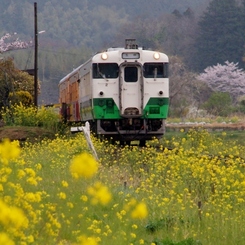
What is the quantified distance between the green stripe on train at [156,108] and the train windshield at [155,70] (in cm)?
59

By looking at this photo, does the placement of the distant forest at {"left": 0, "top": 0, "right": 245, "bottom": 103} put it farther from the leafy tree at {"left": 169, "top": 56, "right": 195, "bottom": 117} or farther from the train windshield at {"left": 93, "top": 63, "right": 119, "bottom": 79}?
the train windshield at {"left": 93, "top": 63, "right": 119, "bottom": 79}

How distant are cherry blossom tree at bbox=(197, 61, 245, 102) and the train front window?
4602 cm

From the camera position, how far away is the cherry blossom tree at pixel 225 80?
64938 millimetres

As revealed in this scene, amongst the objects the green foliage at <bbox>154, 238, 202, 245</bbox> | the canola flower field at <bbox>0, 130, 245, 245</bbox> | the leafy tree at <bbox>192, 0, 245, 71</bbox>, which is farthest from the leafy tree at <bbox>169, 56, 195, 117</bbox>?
the green foliage at <bbox>154, 238, 202, 245</bbox>

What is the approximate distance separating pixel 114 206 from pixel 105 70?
11.7 meters

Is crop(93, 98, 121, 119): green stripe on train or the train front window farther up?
the train front window

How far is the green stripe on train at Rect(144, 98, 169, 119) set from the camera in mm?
19436

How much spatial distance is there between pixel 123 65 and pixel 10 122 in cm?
690

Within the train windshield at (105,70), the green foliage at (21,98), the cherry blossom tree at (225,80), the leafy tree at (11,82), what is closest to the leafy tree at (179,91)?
the cherry blossom tree at (225,80)

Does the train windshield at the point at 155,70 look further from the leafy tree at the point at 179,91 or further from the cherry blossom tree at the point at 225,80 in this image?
the cherry blossom tree at the point at 225,80

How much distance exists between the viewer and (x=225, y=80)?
6544 cm

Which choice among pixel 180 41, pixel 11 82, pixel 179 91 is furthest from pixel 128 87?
pixel 180 41

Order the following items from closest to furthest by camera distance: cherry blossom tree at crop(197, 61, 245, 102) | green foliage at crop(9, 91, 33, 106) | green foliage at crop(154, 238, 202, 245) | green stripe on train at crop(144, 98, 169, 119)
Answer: green foliage at crop(154, 238, 202, 245) → green stripe on train at crop(144, 98, 169, 119) → green foliage at crop(9, 91, 33, 106) → cherry blossom tree at crop(197, 61, 245, 102)

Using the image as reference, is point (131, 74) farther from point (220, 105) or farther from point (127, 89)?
point (220, 105)
